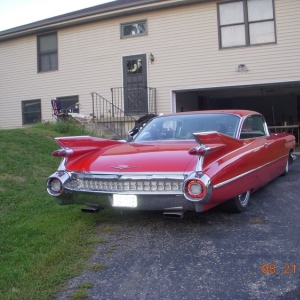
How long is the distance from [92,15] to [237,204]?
38.2 ft

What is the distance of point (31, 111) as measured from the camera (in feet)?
55.6

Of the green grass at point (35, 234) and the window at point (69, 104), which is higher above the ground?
the window at point (69, 104)

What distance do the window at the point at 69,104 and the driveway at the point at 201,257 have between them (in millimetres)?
10844

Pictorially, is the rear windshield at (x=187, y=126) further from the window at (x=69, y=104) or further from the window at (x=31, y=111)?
the window at (x=31, y=111)

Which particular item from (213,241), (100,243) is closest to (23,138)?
(100,243)

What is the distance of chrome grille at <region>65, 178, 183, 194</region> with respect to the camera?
4129 millimetres

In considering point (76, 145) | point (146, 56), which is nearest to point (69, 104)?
point (146, 56)

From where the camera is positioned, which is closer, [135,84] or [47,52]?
[135,84]

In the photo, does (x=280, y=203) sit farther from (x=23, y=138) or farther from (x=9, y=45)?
(x=9, y=45)

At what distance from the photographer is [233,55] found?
1295 centimetres

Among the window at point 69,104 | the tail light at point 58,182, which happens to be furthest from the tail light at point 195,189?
the window at point 69,104

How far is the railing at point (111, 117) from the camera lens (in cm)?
1363

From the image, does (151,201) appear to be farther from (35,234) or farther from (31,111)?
(31,111)
